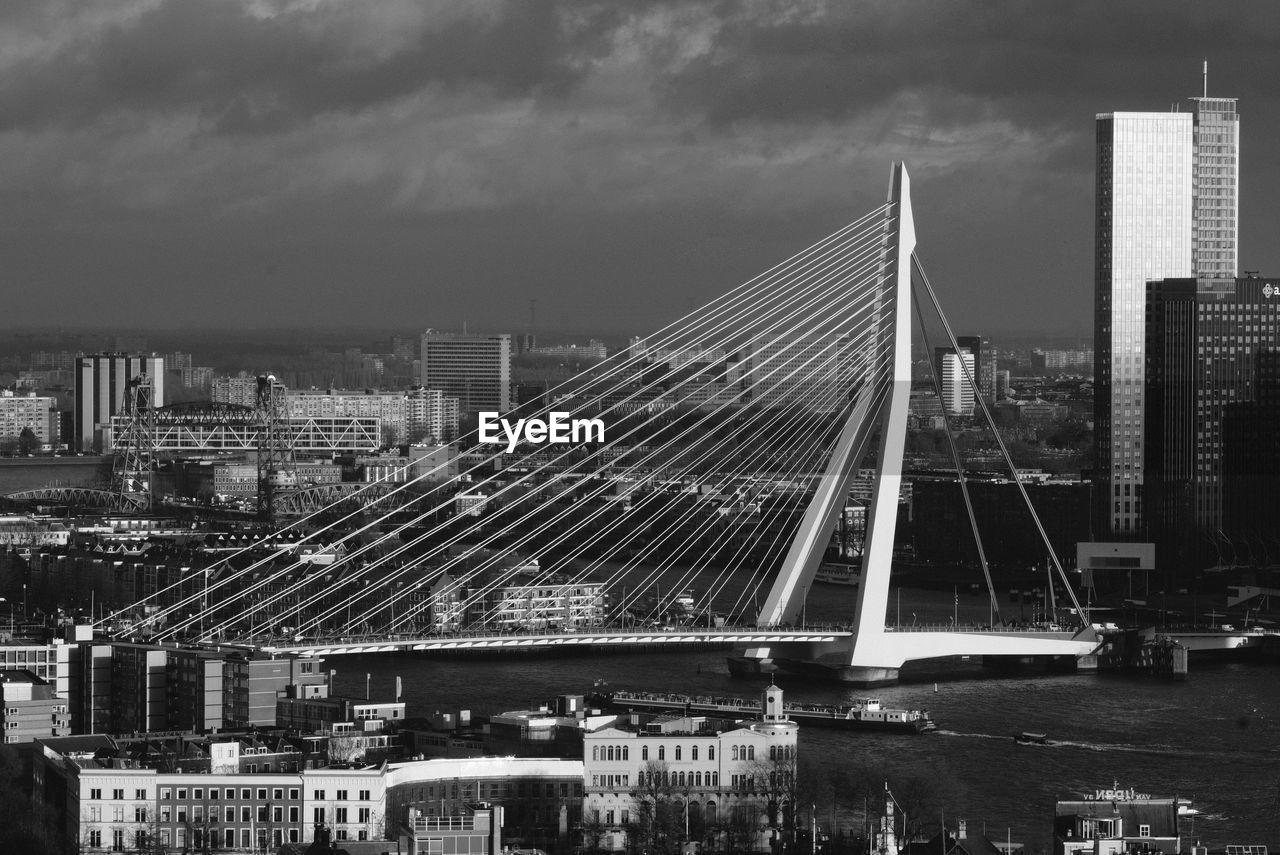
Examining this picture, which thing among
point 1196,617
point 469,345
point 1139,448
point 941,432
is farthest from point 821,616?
point 469,345

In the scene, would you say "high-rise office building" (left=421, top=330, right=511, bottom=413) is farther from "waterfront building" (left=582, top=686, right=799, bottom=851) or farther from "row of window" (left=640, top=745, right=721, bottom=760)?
"row of window" (left=640, top=745, right=721, bottom=760)

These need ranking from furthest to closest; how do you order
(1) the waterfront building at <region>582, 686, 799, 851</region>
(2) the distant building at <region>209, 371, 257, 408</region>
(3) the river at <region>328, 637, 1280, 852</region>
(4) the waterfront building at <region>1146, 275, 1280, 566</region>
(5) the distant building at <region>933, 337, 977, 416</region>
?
(2) the distant building at <region>209, 371, 257, 408</region>, (5) the distant building at <region>933, 337, 977, 416</region>, (4) the waterfront building at <region>1146, 275, 1280, 566</region>, (3) the river at <region>328, 637, 1280, 852</region>, (1) the waterfront building at <region>582, 686, 799, 851</region>

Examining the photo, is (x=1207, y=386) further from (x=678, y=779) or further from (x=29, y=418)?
(x=29, y=418)

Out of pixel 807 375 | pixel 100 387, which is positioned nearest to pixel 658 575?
pixel 807 375

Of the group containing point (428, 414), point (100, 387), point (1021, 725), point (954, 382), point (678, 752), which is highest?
point (100, 387)

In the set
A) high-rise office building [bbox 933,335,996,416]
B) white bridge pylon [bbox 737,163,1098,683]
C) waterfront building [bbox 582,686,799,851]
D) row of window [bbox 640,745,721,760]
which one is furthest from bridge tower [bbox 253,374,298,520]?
row of window [bbox 640,745,721,760]

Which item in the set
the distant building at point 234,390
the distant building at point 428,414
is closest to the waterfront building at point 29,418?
the distant building at point 234,390
